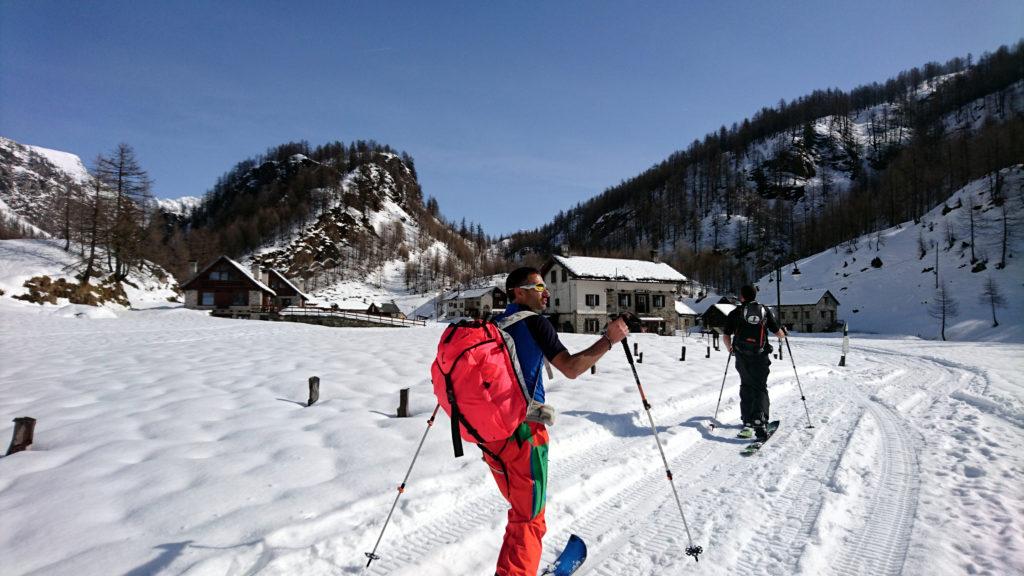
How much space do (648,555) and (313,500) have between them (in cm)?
309

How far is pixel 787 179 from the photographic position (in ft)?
450

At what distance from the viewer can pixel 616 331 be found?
2.90 m

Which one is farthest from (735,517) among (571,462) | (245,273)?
(245,273)

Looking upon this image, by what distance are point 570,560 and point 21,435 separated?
6808 mm

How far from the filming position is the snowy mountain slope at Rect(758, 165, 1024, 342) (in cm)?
4616

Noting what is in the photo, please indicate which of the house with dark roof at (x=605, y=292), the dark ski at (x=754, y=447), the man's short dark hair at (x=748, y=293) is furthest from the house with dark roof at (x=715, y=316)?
the dark ski at (x=754, y=447)

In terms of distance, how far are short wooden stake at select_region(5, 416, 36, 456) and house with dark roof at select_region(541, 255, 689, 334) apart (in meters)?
40.6

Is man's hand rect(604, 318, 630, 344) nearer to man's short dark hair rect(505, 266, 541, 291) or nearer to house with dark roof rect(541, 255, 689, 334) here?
man's short dark hair rect(505, 266, 541, 291)

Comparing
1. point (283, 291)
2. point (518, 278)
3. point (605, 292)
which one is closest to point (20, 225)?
point (283, 291)

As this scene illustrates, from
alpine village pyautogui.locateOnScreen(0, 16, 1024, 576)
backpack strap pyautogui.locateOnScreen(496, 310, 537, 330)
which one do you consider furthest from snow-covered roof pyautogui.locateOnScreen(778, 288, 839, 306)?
backpack strap pyautogui.locateOnScreen(496, 310, 537, 330)

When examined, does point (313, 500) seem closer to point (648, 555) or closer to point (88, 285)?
point (648, 555)

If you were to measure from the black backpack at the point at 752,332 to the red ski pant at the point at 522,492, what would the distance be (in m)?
5.86

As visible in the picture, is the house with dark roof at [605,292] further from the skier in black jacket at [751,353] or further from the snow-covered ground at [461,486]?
the skier in black jacket at [751,353]

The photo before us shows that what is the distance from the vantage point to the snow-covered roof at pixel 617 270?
150 ft
